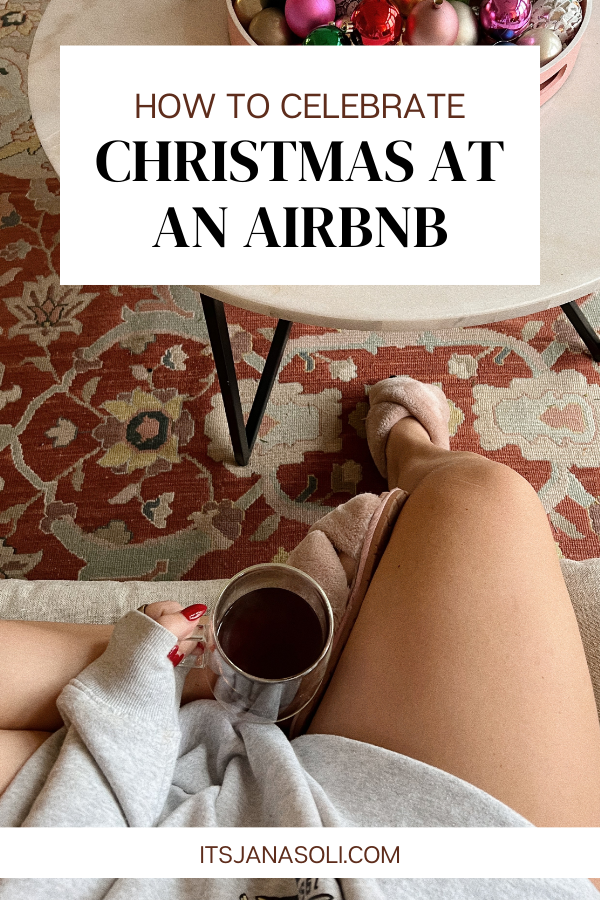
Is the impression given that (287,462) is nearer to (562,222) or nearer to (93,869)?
(562,222)

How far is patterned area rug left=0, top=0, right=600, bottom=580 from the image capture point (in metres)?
0.95

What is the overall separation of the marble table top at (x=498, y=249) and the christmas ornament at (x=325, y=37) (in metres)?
0.13

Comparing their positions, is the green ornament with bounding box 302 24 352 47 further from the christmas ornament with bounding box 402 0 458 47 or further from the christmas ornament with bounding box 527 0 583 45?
the christmas ornament with bounding box 527 0 583 45

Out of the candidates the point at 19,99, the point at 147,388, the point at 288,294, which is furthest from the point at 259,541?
the point at 19,99

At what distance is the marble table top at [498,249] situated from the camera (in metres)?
0.60

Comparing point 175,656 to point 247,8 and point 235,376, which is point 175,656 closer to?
point 235,376

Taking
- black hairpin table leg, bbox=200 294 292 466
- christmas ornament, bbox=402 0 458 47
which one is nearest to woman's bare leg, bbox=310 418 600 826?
black hairpin table leg, bbox=200 294 292 466

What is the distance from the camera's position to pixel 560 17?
65cm

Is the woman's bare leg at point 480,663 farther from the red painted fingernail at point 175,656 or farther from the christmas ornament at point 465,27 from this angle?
the christmas ornament at point 465,27

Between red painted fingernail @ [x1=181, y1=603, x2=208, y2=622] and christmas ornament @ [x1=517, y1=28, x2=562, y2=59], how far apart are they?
0.59 m

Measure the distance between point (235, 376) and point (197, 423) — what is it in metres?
0.17

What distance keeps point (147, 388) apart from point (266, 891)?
76cm

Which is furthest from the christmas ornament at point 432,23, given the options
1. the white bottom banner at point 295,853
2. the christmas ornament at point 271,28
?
the white bottom banner at point 295,853

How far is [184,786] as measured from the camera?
1.65 feet
